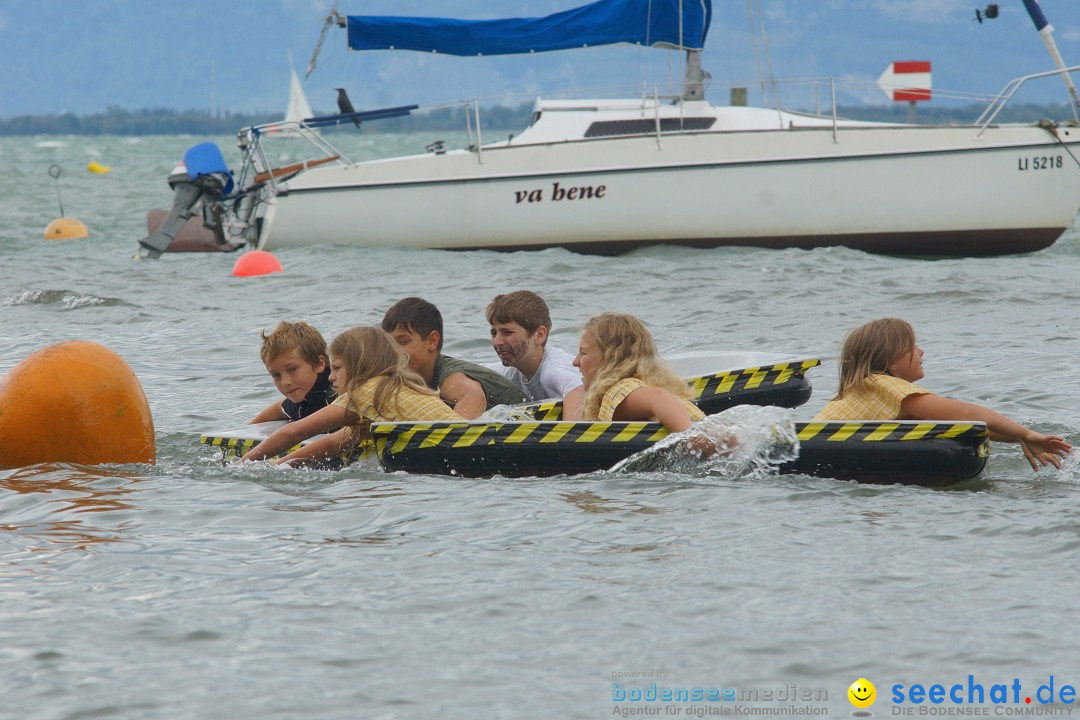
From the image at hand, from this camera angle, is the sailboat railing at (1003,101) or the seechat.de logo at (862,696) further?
the sailboat railing at (1003,101)

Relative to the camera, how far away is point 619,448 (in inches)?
235

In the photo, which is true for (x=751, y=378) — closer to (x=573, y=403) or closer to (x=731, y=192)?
(x=573, y=403)

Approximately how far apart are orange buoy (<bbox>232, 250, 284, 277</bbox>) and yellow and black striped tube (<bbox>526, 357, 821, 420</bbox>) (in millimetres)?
9140

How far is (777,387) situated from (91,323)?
24.8 ft

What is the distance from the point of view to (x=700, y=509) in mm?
5559

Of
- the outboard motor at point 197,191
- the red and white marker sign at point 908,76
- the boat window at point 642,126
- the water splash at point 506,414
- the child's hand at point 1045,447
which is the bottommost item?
the child's hand at point 1045,447

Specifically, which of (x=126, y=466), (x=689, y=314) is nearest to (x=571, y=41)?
(x=689, y=314)

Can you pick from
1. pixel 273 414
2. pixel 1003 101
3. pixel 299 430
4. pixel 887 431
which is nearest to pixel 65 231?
pixel 1003 101

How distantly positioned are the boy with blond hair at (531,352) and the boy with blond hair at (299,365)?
891 millimetres

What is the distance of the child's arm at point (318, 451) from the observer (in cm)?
638

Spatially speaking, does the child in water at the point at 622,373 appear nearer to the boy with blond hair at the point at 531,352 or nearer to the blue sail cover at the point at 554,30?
the boy with blond hair at the point at 531,352

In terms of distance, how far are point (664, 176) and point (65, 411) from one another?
9619mm

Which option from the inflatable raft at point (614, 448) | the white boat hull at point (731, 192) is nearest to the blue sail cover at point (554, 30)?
the white boat hull at point (731, 192)

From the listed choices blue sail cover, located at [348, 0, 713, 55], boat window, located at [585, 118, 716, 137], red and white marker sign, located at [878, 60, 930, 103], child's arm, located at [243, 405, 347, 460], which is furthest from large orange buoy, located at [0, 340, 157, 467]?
red and white marker sign, located at [878, 60, 930, 103]
